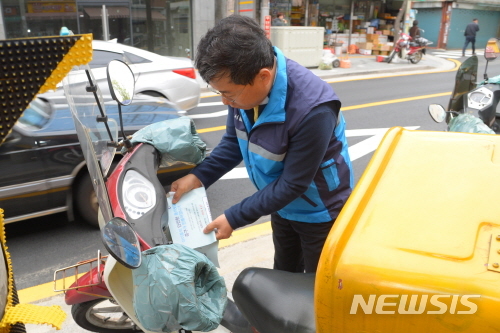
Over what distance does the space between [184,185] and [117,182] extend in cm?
33

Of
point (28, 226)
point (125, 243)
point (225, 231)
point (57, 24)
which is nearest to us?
point (125, 243)

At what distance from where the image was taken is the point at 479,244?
0.94 m

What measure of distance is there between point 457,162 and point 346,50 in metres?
20.1

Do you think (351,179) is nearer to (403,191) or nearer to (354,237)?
(403,191)

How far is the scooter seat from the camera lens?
1.41 meters

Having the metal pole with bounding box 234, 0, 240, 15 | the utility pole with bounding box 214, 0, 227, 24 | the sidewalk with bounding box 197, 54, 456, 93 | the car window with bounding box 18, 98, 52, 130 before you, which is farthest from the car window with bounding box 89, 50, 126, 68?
the utility pole with bounding box 214, 0, 227, 24

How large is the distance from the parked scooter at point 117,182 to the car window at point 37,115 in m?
2.03

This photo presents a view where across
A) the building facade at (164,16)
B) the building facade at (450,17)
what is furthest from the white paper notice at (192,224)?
the building facade at (450,17)

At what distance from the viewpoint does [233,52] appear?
158 cm

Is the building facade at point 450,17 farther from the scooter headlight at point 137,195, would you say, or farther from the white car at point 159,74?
the scooter headlight at point 137,195

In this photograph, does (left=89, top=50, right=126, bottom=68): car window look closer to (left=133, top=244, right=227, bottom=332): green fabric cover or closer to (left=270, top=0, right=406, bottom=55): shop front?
(left=133, top=244, right=227, bottom=332): green fabric cover

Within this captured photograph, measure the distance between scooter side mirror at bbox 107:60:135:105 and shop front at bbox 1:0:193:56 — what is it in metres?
9.07

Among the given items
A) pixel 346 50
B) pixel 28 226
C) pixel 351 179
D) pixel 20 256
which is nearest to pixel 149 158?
pixel 351 179

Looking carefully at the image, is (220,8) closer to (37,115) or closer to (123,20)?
(123,20)
